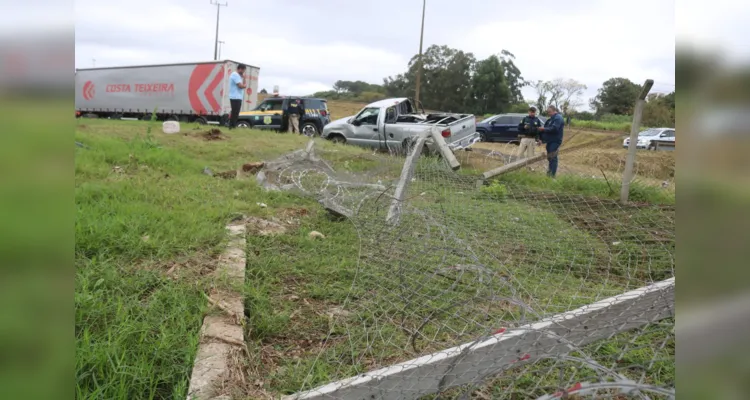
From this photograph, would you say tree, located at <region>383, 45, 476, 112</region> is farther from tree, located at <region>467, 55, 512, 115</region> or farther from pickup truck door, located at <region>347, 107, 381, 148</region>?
pickup truck door, located at <region>347, 107, 381, 148</region>

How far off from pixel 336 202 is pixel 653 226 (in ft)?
9.45

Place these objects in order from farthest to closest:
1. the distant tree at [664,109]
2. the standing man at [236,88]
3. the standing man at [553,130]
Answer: the standing man at [236,88] < the standing man at [553,130] < the distant tree at [664,109]

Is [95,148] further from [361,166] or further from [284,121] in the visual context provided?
[284,121]

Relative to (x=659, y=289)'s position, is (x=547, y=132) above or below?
above

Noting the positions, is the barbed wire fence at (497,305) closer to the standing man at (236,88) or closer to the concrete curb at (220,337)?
the concrete curb at (220,337)

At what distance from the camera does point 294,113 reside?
14.4 metres

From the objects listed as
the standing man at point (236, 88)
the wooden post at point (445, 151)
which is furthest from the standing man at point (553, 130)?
the standing man at point (236, 88)

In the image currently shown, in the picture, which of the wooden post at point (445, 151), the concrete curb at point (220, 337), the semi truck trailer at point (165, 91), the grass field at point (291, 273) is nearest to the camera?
the concrete curb at point (220, 337)

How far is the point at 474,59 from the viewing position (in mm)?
39750

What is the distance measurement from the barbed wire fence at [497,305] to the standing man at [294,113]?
957 centimetres

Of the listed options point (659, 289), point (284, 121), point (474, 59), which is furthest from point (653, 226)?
point (474, 59)

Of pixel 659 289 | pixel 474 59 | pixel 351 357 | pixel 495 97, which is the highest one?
pixel 474 59

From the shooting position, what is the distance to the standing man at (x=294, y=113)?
14.2 metres
